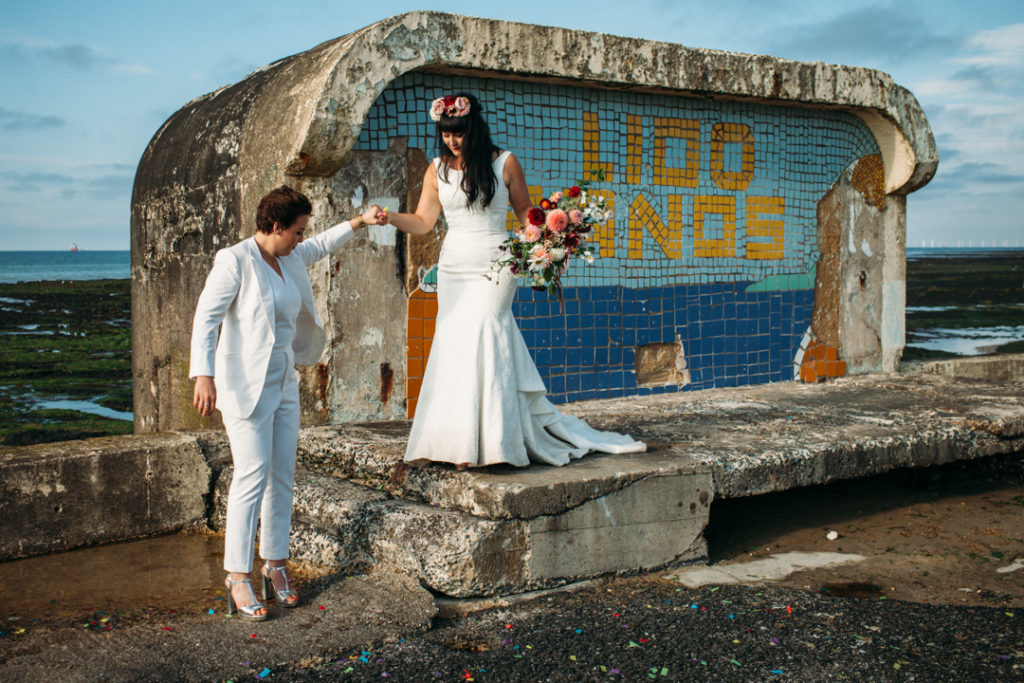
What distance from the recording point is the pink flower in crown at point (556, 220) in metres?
4.00

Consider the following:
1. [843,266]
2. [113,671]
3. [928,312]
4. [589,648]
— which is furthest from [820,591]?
[928,312]

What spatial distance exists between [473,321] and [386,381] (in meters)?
1.60

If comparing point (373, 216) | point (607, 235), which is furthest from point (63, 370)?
point (373, 216)

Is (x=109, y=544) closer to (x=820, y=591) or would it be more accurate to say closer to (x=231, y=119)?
(x=231, y=119)

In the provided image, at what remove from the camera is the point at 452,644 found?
3432mm

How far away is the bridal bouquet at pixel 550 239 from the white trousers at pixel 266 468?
1076 millimetres

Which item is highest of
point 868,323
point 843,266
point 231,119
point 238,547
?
point 231,119

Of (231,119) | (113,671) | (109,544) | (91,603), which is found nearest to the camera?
(113,671)

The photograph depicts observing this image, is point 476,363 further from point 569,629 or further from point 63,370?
point 63,370

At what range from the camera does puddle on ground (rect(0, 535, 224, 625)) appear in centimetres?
383

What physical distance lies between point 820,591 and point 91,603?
309 centimetres

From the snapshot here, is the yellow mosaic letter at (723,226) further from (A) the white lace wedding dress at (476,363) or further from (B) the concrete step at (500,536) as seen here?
(A) the white lace wedding dress at (476,363)

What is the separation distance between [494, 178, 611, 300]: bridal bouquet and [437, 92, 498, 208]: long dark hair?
0.22 metres

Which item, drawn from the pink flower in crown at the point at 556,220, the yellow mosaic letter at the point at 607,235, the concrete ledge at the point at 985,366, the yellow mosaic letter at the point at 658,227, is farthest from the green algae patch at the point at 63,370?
the concrete ledge at the point at 985,366
